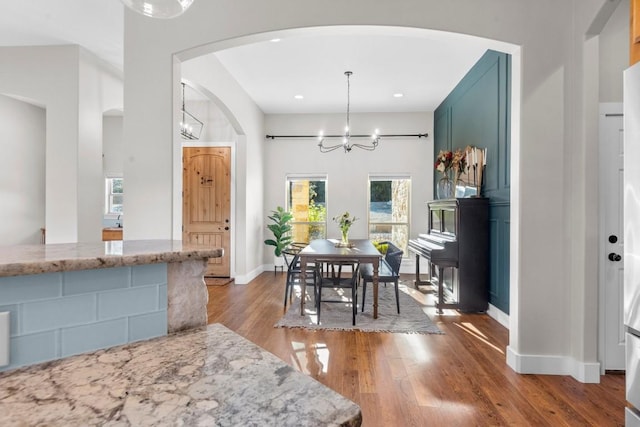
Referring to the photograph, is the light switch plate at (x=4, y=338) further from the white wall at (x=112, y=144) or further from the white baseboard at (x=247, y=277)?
the white wall at (x=112, y=144)

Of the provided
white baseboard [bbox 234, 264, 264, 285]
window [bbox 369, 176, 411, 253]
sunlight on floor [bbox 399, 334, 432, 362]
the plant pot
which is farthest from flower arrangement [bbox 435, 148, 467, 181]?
white baseboard [bbox 234, 264, 264, 285]

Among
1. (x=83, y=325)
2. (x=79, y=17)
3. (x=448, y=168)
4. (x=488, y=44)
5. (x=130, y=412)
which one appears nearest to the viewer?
(x=130, y=412)

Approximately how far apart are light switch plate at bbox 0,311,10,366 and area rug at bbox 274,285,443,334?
118 inches

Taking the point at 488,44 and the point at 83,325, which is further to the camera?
the point at 488,44

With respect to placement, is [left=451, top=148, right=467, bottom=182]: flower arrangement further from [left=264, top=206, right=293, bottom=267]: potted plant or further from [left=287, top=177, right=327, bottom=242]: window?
[left=264, top=206, right=293, bottom=267]: potted plant

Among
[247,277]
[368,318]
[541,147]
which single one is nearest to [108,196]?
[247,277]

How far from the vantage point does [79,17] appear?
3.34 meters

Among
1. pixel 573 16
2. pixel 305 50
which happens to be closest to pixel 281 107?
pixel 305 50

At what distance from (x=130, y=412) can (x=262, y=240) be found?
6088 millimetres

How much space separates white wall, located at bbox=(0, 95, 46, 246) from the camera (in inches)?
197

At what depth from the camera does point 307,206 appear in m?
6.72

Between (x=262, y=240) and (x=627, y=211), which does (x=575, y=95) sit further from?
(x=262, y=240)

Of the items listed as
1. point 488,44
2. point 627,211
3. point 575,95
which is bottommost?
point 627,211

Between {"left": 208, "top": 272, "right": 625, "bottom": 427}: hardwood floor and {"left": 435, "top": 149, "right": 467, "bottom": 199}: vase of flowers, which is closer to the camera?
{"left": 208, "top": 272, "right": 625, "bottom": 427}: hardwood floor
